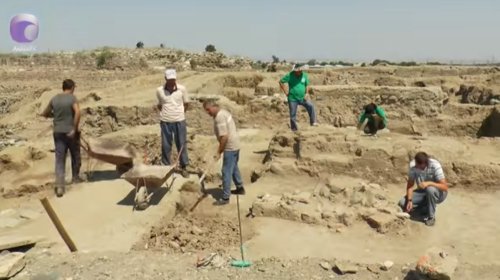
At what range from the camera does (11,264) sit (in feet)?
15.3

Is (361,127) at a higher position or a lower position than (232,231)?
higher

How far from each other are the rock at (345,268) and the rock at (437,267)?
589 millimetres

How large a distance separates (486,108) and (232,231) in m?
8.42

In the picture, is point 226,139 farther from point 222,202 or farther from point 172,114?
point 172,114

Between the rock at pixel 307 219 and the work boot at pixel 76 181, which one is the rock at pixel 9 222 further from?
the rock at pixel 307 219

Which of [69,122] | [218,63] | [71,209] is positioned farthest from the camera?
[218,63]

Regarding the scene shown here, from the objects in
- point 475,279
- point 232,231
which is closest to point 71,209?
point 232,231

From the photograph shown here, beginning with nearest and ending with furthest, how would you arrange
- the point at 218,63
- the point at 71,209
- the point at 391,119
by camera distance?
1. the point at 71,209
2. the point at 391,119
3. the point at 218,63

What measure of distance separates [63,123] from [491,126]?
29.5ft

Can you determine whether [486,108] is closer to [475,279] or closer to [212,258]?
[475,279]

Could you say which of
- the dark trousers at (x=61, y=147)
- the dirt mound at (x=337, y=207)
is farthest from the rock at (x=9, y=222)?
the dirt mound at (x=337, y=207)

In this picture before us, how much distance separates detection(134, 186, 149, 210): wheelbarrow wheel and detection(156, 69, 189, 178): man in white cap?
1.03 metres

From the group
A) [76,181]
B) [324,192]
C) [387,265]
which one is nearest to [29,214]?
[76,181]

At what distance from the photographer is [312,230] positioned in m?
5.75
